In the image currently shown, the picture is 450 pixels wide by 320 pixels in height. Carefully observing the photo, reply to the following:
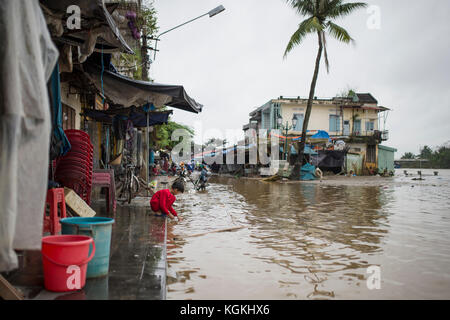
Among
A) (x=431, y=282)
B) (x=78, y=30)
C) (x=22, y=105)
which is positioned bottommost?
(x=431, y=282)

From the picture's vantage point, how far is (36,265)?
3758mm

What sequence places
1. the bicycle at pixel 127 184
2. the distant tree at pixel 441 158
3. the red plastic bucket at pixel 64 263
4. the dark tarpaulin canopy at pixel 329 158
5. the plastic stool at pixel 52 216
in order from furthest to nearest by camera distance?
the distant tree at pixel 441 158 < the dark tarpaulin canopy at pixel 329 158 < the bicycle at pixel 127 184 < the plastic stool at pixel 52 216 < the red plastic bucket at pixel 64 263

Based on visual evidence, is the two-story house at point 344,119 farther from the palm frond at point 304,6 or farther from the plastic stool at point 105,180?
the plastic stool at point 105,180

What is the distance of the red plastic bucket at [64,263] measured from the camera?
9.70ft

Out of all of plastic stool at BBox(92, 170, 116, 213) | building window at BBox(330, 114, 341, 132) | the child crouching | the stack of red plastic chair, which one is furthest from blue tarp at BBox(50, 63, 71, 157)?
building window at BBox(330, 114, 341, 132)

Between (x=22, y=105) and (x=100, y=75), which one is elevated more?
(x=100, y=75)

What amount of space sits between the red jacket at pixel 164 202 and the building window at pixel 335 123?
118 feet

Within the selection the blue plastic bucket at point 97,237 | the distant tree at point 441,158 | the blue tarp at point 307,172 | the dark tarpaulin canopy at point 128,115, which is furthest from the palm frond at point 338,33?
the distant tree at point 441,158

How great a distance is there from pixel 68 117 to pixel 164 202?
3655 mm

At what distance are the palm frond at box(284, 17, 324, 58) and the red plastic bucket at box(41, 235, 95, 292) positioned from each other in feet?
72.3

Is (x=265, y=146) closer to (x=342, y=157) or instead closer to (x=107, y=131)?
(x=342, y=157)

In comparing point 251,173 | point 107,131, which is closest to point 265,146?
point 251,173

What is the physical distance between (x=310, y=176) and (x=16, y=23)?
85.3 feet

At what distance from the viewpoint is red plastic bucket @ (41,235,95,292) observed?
296cm
